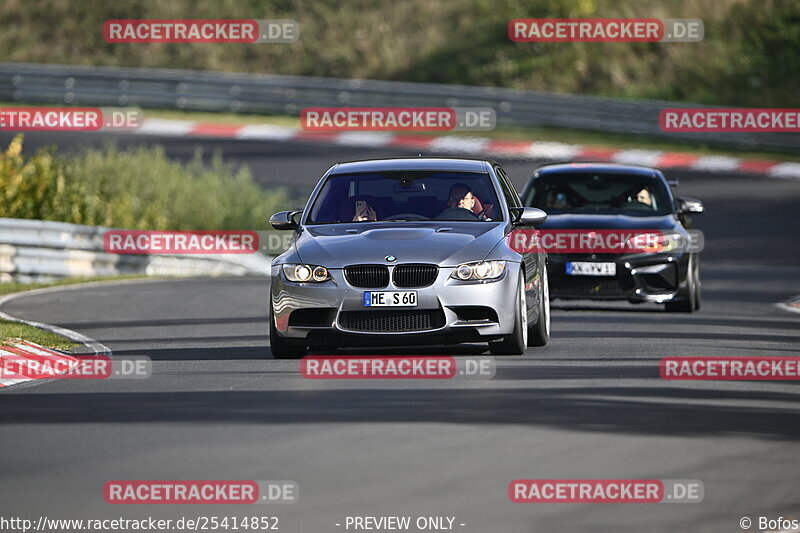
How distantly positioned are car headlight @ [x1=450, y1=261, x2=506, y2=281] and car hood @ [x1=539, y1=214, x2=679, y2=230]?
5.09 m

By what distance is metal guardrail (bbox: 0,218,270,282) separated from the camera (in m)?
23.3

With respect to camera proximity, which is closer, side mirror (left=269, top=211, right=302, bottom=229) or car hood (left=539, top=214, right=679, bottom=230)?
side mirror (left=269, top=211, right=302, bottom=229)

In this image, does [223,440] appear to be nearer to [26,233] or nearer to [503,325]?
[503,325]

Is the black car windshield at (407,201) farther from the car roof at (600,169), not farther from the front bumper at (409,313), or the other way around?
the car roof at (600,169)

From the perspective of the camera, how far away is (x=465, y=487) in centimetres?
816

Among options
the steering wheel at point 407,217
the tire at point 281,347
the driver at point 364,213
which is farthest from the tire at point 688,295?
the tire at point 281,347

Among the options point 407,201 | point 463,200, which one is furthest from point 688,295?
point 407,201

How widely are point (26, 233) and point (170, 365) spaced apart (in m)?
10.6

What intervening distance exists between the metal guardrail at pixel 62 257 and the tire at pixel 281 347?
1041 cm

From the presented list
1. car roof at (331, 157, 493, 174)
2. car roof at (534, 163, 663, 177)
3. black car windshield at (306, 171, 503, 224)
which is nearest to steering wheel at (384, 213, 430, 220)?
black car windshield at (306, 171, 503, 224)

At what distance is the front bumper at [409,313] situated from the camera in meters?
12.8

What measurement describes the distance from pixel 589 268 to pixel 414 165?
4001mm

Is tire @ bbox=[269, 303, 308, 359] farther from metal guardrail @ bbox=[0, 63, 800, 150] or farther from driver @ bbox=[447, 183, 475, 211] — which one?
metal guardrail @ bbox=[0, 63, 800, 150]

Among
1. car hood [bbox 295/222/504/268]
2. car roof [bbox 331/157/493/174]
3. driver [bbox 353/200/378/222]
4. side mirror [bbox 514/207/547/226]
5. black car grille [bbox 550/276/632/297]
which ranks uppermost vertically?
car roof [bbox 331/157/493/174]
